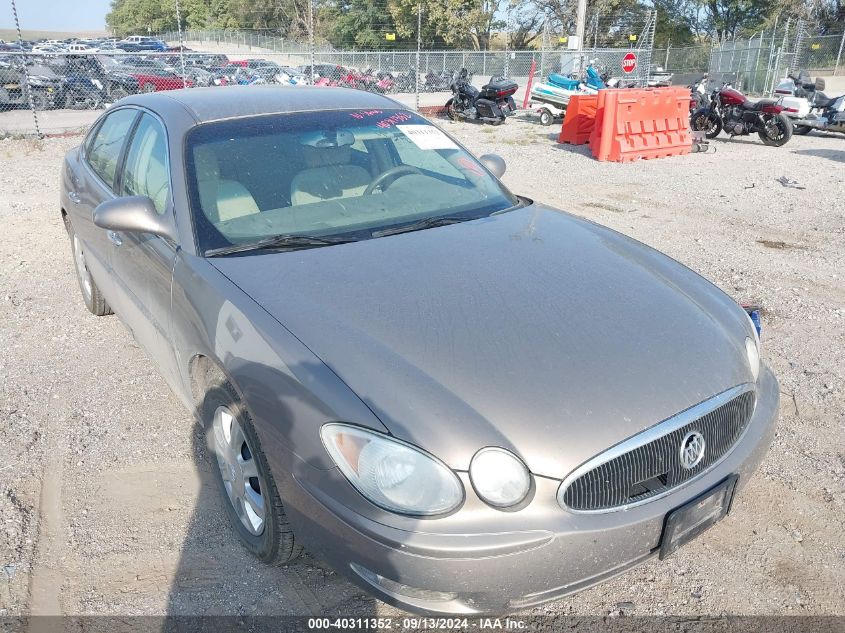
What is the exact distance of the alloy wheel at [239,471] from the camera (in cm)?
247

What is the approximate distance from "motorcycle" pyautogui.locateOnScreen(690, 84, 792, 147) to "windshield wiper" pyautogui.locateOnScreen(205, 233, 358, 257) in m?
12.3

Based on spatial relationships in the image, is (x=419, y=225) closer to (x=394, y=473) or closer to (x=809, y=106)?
(x=394, y=473)

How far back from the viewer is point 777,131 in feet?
41.8

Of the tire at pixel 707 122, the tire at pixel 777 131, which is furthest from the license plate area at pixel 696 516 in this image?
the tire at pixel 707 122

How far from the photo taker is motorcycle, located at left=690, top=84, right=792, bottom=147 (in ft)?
41.6

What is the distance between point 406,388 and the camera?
6.63 ft

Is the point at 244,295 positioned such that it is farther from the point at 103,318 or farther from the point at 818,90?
the point at 818,90

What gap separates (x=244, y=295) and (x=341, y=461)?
0.80 metres

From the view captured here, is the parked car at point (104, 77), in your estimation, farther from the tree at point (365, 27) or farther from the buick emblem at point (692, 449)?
the tree at point (365, 27)

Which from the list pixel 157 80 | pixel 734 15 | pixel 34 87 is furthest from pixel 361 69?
pixel 734 15

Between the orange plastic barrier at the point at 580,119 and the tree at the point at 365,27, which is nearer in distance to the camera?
the orange plastic barrier at the point at 580,119

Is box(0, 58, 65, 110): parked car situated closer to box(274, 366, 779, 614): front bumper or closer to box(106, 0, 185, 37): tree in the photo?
box(274, 366, 779, 614): front bumper

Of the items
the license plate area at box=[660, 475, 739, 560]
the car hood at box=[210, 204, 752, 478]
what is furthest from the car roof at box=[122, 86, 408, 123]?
the license plate area at box=[660, 475, 739, 560]

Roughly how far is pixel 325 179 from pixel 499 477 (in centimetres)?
186
